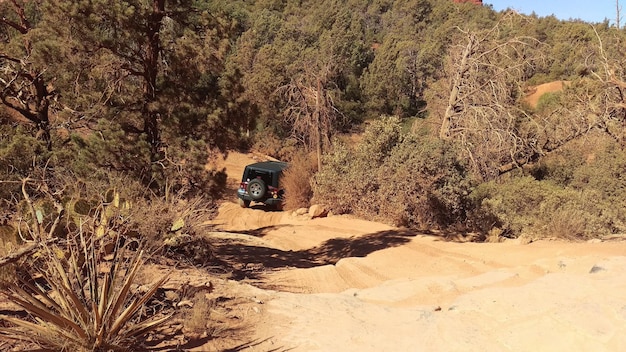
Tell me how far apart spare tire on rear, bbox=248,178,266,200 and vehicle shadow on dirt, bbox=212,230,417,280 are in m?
5.08

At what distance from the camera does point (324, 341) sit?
179 inches

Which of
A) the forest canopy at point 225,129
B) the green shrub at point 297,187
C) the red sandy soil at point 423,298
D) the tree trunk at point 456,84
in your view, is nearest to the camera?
the red sandy soil at point 423,298

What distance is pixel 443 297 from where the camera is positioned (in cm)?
629

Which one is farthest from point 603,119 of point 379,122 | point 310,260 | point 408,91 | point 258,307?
point 408,91

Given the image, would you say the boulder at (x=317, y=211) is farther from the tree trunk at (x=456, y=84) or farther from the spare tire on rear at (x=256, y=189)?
the tree trunk at (x=456, y=84)

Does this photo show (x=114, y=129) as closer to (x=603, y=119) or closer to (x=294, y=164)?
(x=294, y=164)

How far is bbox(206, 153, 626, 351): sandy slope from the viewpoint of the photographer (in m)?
4.49

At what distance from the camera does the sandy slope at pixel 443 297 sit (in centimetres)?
449

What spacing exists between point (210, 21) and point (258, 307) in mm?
6314

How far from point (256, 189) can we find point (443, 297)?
35.3 ft

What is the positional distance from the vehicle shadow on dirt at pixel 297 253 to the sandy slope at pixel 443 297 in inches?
1.9

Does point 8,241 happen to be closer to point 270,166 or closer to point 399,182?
point 399,182

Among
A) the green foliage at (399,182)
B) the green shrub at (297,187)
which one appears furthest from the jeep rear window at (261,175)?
the green foliage at (399,182)

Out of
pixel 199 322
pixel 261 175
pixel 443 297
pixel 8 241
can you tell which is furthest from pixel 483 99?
pixel 8 241
